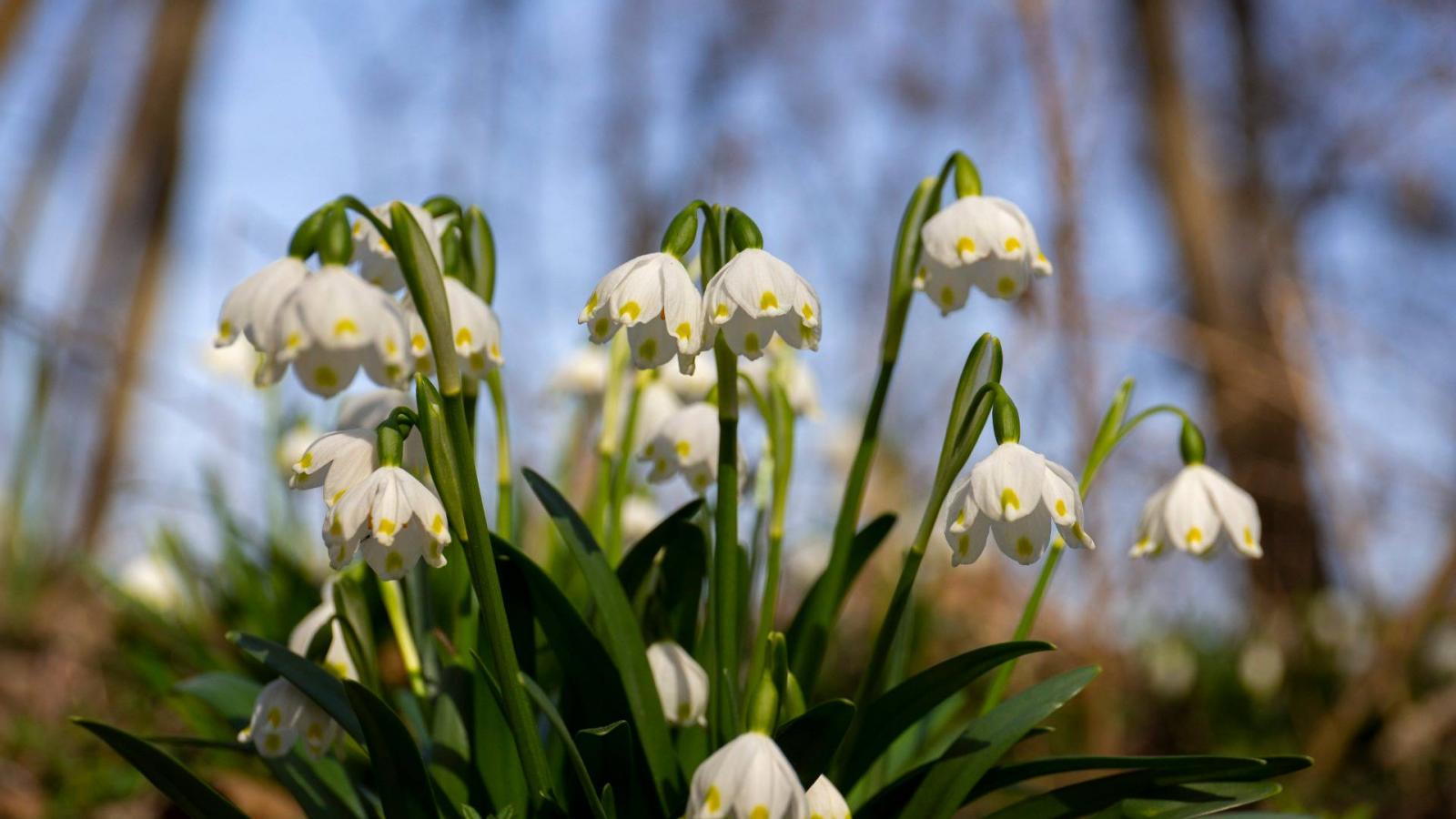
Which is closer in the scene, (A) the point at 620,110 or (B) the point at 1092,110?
(B) the point at 1092,110

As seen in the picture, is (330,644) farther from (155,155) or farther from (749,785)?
(155,155)

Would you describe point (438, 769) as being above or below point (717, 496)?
below

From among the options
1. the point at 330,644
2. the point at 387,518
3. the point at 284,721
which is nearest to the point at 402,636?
the point at 330,644

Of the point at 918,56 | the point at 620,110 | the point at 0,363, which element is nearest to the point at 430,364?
the point at 0,363

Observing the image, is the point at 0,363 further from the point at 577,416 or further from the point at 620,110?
Result: the point at 620,110

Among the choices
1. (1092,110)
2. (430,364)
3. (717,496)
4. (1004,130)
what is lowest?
(717,496)

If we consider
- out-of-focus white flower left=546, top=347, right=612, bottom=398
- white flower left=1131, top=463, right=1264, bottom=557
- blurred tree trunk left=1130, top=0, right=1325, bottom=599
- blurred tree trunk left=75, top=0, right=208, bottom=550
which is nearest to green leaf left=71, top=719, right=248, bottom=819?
white flower left=1131, top=463, right=1264, bottom=557

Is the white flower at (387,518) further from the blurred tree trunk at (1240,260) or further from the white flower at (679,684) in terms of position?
the blurred tree trunk at (1240,260)
